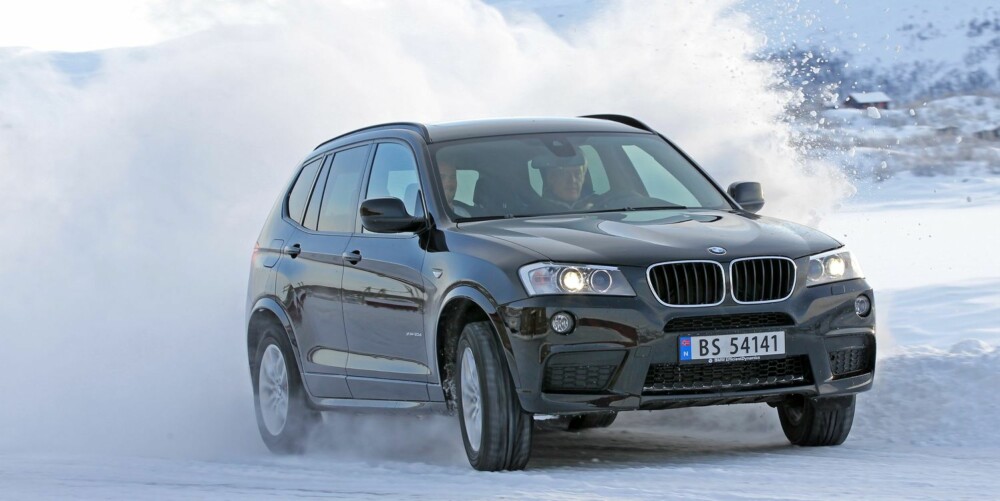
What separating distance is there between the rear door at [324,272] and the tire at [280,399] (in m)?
0.24

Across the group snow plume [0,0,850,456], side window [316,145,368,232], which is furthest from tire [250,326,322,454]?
side window [316,145,368,232]

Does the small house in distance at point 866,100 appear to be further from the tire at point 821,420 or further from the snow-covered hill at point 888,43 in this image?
the tire at point 821,420

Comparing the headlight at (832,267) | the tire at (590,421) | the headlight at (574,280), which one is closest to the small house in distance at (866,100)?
the tire at (590,421)

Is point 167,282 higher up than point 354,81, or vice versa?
point 354,81

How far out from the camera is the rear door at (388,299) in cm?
796

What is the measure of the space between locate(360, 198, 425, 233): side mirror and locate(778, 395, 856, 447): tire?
186cm

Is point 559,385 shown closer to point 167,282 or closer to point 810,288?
point 810,288

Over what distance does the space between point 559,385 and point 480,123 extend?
2267mm

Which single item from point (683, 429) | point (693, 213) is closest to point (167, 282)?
point (683, 429)

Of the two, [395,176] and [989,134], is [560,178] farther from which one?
[989,134]

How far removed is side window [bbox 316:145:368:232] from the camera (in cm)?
900

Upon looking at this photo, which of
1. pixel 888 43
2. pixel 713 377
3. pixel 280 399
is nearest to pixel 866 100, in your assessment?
pixel 888 43

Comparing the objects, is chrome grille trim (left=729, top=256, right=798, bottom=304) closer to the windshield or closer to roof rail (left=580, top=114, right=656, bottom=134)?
the windshield

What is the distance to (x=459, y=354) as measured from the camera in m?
7.48
